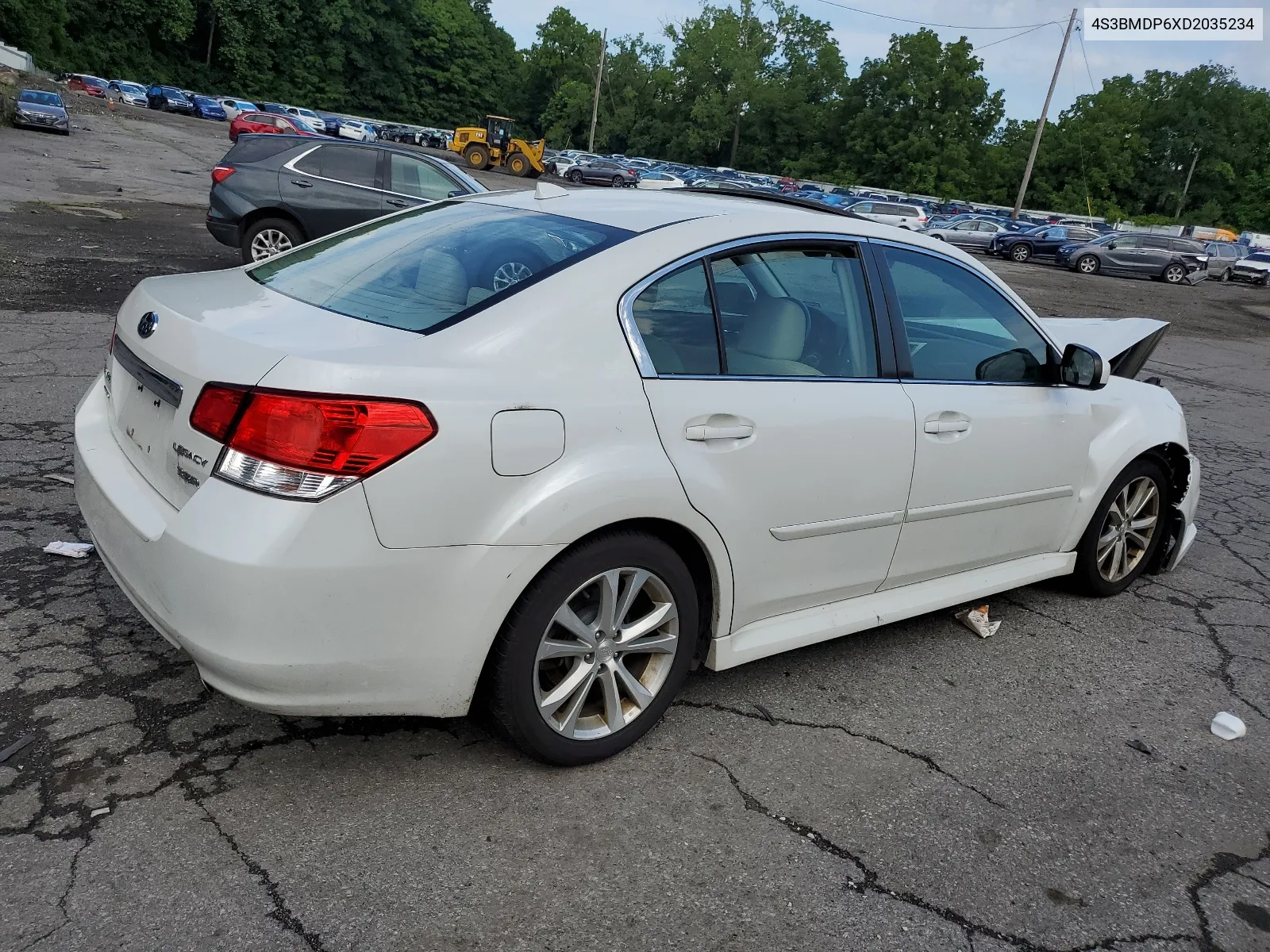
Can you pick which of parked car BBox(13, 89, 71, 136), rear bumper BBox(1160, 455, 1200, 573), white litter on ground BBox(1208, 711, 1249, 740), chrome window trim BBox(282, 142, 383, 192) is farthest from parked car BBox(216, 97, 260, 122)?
white litter on ground BBox(1208, 711, 1249, 740)

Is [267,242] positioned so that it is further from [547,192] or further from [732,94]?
[732,94]

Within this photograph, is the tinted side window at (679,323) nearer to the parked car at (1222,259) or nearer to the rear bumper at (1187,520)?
the rear bumper at (1187,520)

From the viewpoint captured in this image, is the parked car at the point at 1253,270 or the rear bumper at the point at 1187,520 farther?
the parked car at the point at 1253,270

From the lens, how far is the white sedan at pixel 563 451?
241 centimetres

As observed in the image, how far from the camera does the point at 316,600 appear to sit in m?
2.37

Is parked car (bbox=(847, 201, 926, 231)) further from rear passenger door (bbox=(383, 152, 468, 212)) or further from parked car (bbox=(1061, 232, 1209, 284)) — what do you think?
rear passenger door (bbox=(383, 152, 468, 212))

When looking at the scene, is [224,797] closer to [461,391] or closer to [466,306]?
[461,391]

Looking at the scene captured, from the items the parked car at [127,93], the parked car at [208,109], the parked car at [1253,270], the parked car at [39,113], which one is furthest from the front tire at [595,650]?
the parked car at [127,93]

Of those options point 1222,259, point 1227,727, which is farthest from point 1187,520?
point 1222,259

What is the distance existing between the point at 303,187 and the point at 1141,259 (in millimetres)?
31998

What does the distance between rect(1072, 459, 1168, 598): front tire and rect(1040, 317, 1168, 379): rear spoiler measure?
56 centimetres

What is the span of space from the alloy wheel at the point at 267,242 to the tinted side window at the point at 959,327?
867cm

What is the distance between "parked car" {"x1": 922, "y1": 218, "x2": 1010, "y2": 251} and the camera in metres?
37.6

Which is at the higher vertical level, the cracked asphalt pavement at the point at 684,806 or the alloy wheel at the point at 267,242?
the alloy wheel at the point at 267,242
